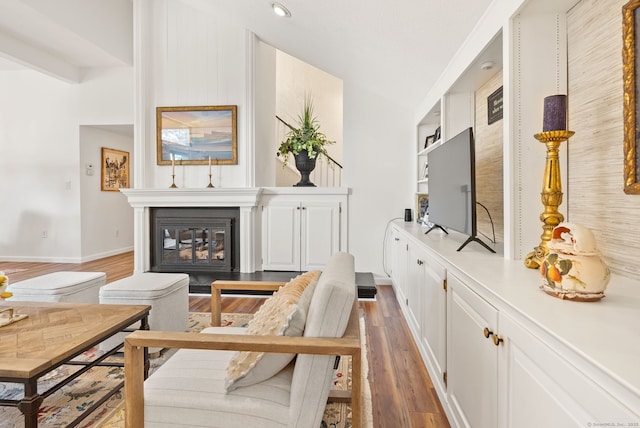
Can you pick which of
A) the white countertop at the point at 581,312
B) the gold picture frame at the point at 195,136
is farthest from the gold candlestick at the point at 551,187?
the gold picture frame at the point at 195,136

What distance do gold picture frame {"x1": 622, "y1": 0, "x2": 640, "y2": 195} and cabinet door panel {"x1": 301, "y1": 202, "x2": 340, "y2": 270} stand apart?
3.16 metres

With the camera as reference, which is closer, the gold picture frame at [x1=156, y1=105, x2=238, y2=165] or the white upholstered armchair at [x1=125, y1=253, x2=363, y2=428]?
the white upholstered armchair at [x1=125, y1=253, x2=363, y2=428]

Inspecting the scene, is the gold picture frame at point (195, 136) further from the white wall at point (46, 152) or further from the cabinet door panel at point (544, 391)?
the cabinet door panel at point (544, 391)

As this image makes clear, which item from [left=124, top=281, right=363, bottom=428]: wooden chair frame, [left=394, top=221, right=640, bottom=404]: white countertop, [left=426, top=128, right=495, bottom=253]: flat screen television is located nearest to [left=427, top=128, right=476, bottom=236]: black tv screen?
[left=426, top=128, right=495, bottom=253]: flat screen television

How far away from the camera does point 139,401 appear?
1144 millimetres

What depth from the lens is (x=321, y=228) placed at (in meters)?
4.18

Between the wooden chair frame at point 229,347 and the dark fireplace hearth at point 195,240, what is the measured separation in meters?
3.10

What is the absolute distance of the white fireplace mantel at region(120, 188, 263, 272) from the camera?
409cm

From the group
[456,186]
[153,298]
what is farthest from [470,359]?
[153,298]

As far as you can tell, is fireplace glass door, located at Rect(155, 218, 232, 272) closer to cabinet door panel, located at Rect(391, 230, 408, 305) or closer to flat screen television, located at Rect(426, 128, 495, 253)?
cabinet door panel, located at Rect(391, 230, 408, 305)

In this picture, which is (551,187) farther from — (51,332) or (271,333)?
(51,332)

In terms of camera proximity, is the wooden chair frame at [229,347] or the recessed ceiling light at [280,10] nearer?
the wooden chair frame at [229,347]

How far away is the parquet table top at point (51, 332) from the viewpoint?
1284 millimetres

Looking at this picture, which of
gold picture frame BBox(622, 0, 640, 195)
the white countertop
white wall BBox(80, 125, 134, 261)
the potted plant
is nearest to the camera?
the white countertop
